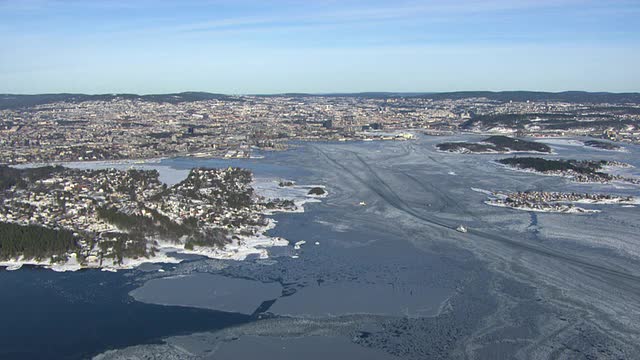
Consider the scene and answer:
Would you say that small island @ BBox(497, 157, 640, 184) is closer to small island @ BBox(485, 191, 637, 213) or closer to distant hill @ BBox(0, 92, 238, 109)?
small island @ BBox(485, 191, 637, 213)

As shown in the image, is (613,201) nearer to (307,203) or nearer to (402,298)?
(307,203)

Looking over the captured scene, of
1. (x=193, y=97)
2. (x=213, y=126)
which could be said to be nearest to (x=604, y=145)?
(x=213, y=126)

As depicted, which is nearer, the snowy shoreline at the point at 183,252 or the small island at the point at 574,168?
the snowy shoreline at the point at 183,252

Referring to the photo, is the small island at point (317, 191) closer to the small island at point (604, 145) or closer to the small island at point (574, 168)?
the small island at point (574, 168)

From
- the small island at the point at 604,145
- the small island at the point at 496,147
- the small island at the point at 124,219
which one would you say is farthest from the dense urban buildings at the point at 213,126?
the small island at the point at 124,219

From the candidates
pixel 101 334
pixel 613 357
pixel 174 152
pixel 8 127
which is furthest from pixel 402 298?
pixel 8 127

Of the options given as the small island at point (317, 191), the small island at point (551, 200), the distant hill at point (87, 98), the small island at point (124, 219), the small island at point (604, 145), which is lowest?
the small island at point (604, 145)

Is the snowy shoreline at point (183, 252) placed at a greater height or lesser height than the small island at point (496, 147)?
greater

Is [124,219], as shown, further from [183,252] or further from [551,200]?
[551,200]
